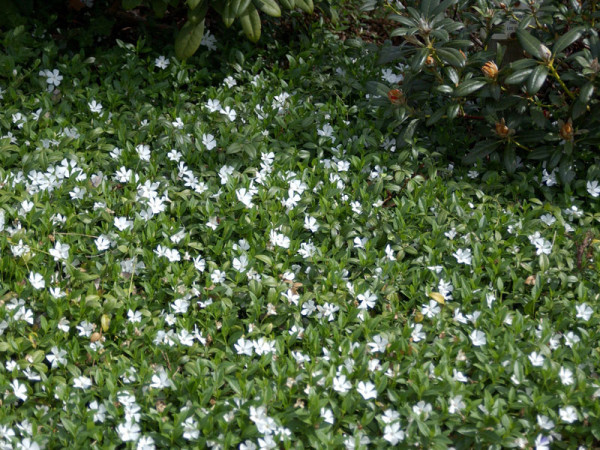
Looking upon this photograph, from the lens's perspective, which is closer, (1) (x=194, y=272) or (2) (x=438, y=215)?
(1) (x=194, y=272)

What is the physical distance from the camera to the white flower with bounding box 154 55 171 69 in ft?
13.5

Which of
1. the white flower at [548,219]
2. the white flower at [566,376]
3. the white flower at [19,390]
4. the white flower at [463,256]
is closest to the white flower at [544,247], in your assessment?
the white flower at [548,219]

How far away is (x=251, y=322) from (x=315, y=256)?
0.43 m

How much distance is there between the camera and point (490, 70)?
3.42 metres

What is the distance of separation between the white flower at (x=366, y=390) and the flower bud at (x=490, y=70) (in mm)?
1709

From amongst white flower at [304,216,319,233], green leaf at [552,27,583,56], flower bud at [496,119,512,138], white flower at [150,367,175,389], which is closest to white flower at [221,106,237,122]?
white flower at [304,216,319,233]

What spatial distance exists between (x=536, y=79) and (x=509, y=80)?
114 millimetres

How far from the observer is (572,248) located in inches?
125

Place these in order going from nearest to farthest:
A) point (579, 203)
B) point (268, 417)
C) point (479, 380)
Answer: point (268, 417)
point (479, 380)
point (579, 203)

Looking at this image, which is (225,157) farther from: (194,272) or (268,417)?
(268,417)

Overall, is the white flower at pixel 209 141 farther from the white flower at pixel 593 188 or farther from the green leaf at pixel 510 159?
the white flower at pixel 593 188

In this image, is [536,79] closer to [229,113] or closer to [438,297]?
[438,297]

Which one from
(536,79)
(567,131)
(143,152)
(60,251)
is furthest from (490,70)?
(60,251)

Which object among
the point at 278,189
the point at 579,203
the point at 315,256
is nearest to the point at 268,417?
the point at 315,256
